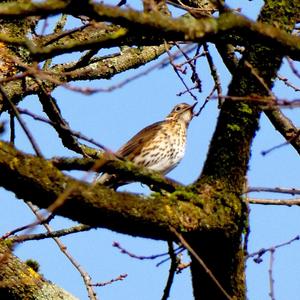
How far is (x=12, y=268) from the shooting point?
17.6 feet

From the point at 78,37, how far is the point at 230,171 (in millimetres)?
2960

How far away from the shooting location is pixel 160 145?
8.59 m

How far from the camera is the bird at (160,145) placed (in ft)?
27.4

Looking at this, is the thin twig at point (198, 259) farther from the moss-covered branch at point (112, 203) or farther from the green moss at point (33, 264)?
the green moss at point (33, 264)

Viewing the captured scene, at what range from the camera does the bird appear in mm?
8352

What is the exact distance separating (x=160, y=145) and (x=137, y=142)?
0.83 feet

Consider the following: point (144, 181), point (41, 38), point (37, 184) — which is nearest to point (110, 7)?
point (37, 184)

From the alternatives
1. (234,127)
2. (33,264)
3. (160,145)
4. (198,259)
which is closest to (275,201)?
(234,127)

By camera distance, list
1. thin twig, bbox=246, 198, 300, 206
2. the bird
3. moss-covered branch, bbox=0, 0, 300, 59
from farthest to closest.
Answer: the bird, thin twig, bbox=246, 198, 300, 206, moss-covered branch, bbox=0, 0, 300, 59

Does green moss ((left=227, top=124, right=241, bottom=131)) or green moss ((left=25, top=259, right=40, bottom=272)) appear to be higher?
green moss ((left=227, top=124, right=241, bottom=131))

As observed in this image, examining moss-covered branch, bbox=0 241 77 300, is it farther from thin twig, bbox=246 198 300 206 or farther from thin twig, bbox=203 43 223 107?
thin twig, bbox=203 43 223 107

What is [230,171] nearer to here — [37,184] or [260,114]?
[260,114]

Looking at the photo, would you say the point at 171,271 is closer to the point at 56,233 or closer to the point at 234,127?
the point at 234,127

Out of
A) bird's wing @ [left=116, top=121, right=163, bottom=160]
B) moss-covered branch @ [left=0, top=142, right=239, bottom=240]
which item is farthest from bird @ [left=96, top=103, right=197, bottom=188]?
moss-covered branch @ [left=0, top=142, right=239, bottom=240]
